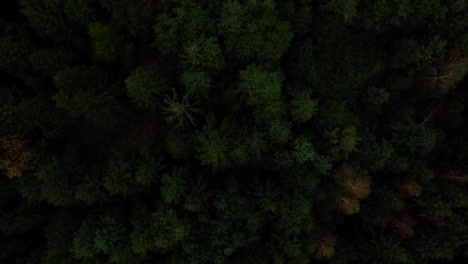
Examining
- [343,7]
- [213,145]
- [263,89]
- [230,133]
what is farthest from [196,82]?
[343,7]

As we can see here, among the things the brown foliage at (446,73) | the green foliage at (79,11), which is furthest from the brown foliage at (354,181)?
the green foliage at (79,11)

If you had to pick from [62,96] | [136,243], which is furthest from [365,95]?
[62,96]

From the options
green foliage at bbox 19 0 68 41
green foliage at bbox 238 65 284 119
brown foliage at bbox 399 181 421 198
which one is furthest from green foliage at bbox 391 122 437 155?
green foliage at bbox 19 0 68 41

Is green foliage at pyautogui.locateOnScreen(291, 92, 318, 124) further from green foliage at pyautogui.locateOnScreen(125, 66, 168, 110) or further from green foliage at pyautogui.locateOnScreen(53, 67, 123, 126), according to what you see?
green foliage at pyautogui.locateOnScreen(53, 67, 123, 126)

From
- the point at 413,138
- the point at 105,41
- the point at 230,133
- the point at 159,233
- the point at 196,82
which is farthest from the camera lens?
the point at 413,138

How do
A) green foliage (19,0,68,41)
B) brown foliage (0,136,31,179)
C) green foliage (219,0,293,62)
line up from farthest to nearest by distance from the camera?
brown foliage (0,136,31,179)
green foliage (219,0,293,62)
green foliage (19,0,68,41)

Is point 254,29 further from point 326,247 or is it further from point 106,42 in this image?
point 326,247

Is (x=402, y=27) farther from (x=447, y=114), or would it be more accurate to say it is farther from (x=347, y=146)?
(x=347, y=146)

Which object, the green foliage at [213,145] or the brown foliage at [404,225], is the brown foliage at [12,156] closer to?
the green foliage at [213,145]
